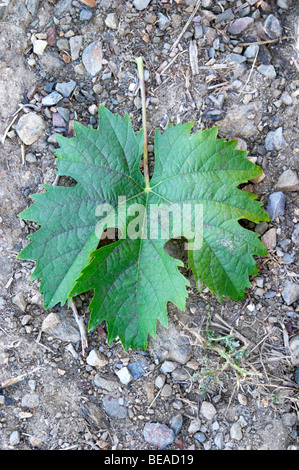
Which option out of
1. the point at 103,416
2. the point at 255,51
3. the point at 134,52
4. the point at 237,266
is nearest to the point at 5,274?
the point at 103,416

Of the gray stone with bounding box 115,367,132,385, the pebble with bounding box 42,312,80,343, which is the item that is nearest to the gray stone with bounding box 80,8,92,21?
the pebble with bounding box 42,312,80,343

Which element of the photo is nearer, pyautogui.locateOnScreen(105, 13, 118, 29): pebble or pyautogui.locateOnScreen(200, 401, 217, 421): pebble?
pyautogui.locateOnScreen(200, 401, 217, 421): pebble

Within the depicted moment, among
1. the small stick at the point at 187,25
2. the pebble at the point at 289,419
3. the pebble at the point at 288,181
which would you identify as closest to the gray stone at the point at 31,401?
the pebble at the point at 289,419

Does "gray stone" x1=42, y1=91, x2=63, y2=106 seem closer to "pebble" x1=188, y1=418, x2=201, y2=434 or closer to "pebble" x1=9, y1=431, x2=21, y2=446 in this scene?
"pebble" x1=9, y1=431, x2=21, y2=446

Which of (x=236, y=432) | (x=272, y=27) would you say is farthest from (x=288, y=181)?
(x=236, y=432)

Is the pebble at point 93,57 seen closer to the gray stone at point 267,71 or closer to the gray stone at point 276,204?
the gray stone at point 267,71

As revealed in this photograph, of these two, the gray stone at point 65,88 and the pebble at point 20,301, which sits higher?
the gray stone at point 65,88
